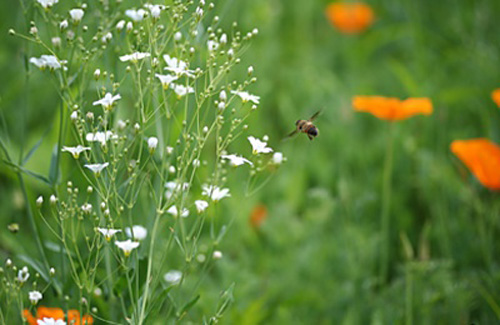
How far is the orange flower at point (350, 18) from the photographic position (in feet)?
11.7

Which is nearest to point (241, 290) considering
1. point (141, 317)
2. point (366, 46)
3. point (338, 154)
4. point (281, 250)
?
point (281, 250)

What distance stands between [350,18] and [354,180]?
45.4 inches

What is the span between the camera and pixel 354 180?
283 cm

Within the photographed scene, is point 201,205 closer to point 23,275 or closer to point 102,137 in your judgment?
point 102,137

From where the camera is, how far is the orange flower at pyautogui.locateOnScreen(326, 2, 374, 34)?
3578mm

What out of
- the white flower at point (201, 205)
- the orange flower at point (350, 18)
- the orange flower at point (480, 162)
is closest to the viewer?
the white flower at point (201, 205)

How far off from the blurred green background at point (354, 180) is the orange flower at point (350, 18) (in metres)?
0.09

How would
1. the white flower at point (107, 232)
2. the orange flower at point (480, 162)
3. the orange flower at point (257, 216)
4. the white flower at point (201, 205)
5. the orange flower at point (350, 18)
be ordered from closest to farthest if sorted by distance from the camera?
the white flower at point (107, 232) → the white flower at point (201, 205) → the orange flower at point (480, 162) → the orange flower at point (257, 216) → the orange flower at point (350, 18)

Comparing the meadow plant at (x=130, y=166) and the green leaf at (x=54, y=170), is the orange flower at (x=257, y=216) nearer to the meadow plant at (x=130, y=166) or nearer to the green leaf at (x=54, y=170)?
the meadow plant at (x=130, y=166)

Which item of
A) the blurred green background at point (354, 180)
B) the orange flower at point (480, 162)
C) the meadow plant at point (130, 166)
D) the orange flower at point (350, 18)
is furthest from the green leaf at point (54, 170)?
the orange flower at point (350, 18)

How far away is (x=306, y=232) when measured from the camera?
7.97 ft

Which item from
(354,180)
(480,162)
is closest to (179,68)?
(480,162)

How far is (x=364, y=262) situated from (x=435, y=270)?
0.23 metres

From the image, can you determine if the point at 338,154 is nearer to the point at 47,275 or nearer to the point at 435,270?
the point at 435,270
